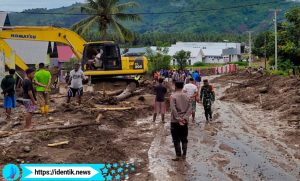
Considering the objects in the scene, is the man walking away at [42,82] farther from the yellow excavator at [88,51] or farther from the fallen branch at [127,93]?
the yellow excavator at [88,51]

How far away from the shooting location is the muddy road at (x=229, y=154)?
9.73m

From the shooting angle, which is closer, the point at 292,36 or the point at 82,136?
the point at 82,136

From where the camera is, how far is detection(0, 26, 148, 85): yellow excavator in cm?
2318

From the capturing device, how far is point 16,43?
44.9m

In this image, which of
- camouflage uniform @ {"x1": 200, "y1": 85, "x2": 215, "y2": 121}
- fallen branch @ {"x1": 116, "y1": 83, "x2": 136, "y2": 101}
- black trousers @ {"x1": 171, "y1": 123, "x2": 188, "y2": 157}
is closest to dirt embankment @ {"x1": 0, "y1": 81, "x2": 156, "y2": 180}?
black trousers @ {"x1": 171, "y1": 123, "x2": 188, "y2": 157}

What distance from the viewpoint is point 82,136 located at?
13.1 m

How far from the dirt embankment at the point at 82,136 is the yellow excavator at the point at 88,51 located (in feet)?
16.6

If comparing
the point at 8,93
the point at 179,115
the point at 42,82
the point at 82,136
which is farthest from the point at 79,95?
the point at 179,115

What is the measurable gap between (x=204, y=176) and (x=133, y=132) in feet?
19.2

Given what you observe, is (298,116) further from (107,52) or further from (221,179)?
(107,52)

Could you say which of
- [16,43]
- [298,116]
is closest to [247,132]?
[298,116]
